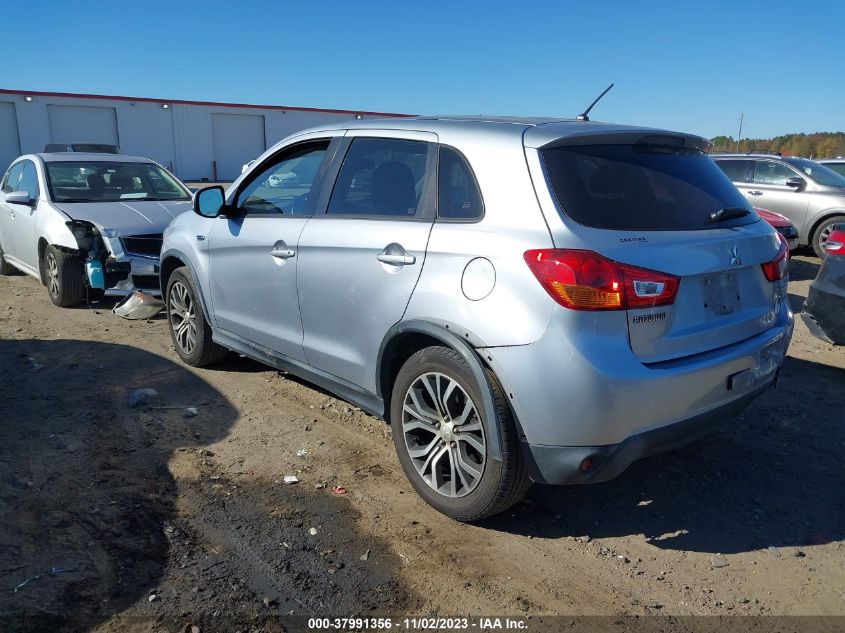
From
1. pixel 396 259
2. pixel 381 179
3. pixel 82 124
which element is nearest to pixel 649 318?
pixel 396 259

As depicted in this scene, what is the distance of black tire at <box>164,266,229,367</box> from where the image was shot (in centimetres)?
533

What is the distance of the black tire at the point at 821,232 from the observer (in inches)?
437

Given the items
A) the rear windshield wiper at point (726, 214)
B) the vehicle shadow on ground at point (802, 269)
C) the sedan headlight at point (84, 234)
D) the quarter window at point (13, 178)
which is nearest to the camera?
the rear windshield wiper at point (726, 214)

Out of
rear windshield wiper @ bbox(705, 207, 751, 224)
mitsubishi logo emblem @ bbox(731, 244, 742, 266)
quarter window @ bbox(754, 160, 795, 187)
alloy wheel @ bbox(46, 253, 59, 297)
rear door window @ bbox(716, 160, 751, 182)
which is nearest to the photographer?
mitsubishi logo emblem @ bbox(731, 244, 742, 266)

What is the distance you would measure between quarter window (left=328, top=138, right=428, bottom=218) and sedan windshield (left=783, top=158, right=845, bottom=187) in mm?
10330

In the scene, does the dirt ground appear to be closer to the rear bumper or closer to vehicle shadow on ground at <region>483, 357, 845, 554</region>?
vehicle shadow on ground at <region>483, 357, 845, 554</region>

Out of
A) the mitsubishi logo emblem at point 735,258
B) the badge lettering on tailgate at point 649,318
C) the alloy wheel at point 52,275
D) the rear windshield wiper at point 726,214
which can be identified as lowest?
the alloy wheel at point 52,275

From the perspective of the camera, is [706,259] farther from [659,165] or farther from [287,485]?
[287,485]

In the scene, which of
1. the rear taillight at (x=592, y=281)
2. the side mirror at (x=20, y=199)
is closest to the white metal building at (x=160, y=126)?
the side mirror at (x=20, y=199)

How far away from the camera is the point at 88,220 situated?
24.3ft

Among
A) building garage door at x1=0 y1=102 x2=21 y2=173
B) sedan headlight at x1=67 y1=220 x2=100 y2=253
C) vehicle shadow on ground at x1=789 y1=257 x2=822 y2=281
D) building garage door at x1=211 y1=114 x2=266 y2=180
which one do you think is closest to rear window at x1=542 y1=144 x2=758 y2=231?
sedan headlight at x1=67 y1=220 x2=100 y2=253

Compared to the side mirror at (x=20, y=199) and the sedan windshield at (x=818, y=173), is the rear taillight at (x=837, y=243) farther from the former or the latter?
the side mirror at (x=20, y=199)

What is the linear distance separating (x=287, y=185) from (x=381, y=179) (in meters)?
0.95

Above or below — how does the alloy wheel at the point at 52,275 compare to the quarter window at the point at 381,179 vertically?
below
